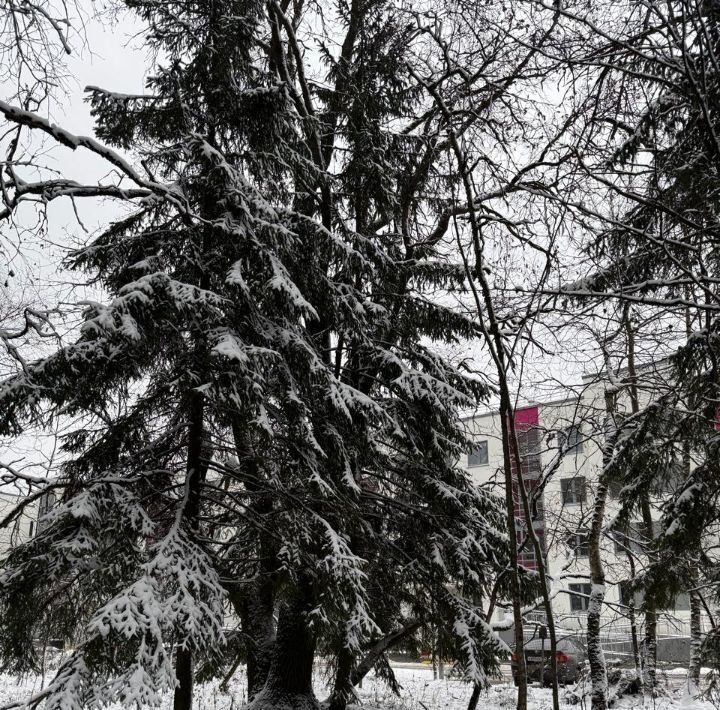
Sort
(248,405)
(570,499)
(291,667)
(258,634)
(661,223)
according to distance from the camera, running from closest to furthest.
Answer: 1. (661,223)
2. (248,405)
3. (291,667)
4. (258,634)
5. (570,499)

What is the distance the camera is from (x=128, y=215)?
7.68 metres

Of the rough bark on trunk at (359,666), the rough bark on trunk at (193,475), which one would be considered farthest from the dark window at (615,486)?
the rough bark on trunk at (193,475)

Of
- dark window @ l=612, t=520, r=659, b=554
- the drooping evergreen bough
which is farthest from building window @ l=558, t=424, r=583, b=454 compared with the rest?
dark window @ l=612, t=520, r=659, b=554

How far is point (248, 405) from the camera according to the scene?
566 centimetres

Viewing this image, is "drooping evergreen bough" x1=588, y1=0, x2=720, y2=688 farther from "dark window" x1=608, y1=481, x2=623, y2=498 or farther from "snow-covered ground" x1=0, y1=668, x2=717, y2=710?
"snow-covered ground" x1=0, y1=668, x2=717, y2=710

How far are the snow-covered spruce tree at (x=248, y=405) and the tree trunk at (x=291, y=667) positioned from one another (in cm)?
4

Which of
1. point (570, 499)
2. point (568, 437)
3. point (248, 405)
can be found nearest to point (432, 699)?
point (570, 499)

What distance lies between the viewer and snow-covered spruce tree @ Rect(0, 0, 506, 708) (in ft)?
17.4

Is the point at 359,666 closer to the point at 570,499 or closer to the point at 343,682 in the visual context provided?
the point at 343,682

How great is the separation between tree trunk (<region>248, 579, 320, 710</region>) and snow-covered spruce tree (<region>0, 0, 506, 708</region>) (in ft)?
0.12

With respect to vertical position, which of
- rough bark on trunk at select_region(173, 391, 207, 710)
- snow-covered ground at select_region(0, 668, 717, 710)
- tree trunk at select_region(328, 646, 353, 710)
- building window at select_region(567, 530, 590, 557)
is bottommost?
snow-covered ground at select_region(0, 668, 717, 710)

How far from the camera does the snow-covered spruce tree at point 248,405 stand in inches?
209

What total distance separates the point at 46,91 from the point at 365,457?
17.0 ft

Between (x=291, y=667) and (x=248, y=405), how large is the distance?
4228 mm
